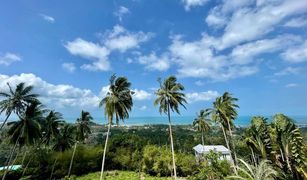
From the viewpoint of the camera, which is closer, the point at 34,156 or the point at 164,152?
the point at 34,156

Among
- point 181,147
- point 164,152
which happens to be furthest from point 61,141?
point 181,147

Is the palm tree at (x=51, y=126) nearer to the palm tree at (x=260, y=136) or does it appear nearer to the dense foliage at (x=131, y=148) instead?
the dense foliage at (x=131, y=148)

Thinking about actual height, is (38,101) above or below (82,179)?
above

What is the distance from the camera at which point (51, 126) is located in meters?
48.4

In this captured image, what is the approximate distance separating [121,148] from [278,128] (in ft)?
168

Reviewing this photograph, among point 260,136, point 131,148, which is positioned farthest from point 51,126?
point 260,136

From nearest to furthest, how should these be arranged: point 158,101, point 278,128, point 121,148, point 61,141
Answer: point 278,128 → point 158,101 → point 61,141 → point 121,148

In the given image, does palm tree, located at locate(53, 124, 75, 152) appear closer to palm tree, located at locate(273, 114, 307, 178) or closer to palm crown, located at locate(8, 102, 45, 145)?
palm crown, located at locate(8, 102, 45, 145)

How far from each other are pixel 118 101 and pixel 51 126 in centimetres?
2003

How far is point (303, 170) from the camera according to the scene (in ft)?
90.8

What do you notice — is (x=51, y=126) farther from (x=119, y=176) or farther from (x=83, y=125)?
(x=119, y=176)

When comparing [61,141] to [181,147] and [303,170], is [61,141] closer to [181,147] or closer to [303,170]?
[303,170]

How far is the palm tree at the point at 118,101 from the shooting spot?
35.0 m

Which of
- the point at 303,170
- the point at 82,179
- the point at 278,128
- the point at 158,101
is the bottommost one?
the point at 82,179
